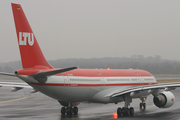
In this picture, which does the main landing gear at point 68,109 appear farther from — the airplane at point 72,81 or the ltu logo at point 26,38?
the ltu logo at point 26,38

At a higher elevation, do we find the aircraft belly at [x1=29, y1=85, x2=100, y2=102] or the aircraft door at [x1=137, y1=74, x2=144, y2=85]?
the aircraft door at [x1=137, y1=74, x2=144, y2=85]

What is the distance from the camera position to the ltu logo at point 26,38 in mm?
17328

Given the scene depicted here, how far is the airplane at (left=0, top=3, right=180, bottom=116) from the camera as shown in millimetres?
17312

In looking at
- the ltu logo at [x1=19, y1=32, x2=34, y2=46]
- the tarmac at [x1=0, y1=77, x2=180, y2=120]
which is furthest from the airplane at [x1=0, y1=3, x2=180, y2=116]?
the tarmac at [x1=0, y1=77, x2=180, y2=120]

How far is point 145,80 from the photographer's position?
1096 inches

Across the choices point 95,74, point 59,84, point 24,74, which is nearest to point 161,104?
point 95,74

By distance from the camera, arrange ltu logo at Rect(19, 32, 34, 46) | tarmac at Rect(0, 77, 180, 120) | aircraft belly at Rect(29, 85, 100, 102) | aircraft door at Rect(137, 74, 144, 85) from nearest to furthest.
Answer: ltu logo at Rect(19, 32, 34, 46), aircraft belly at Rect(29, 85, 100, 102), tarmac at Rect(0, 77, 180, 120), aircraft door at Rect(137, 74, 144, 85)

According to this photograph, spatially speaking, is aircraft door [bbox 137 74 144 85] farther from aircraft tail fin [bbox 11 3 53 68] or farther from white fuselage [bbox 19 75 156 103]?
aircraft tail fin [bbox 11 3 53 68]

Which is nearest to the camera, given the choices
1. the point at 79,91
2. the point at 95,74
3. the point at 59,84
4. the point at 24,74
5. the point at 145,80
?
the point at 24,74

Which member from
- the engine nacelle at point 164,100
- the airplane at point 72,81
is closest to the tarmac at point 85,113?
the engine nacelle at point 164,100

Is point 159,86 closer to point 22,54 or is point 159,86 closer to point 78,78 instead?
point 78,78

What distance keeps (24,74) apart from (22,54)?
1.28 metres

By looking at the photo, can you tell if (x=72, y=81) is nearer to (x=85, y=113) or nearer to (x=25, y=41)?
(x=25, y=41)

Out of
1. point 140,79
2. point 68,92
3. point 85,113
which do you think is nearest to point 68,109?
point 85,113
